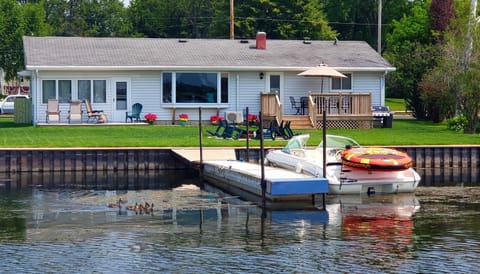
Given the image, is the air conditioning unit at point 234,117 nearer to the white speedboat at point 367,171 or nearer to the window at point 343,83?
the window at point 343,83

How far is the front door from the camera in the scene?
4334cm

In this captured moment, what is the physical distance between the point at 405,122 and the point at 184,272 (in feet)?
106

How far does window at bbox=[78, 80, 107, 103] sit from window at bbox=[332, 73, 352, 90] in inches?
422

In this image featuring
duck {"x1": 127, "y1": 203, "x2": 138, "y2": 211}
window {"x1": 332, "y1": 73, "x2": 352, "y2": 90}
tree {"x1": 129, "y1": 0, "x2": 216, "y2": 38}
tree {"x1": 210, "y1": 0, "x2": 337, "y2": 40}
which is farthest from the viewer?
tree {"x1": 129, "y1": 0, "x2": 216, "y2": 38}

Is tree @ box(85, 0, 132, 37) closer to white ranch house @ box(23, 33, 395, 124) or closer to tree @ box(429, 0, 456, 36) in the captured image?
tree @ box(429, 0, 456, 36)

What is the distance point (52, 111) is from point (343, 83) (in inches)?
534

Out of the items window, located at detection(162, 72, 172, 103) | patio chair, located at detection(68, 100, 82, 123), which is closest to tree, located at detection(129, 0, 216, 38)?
window, located at detection(162, 72, 172, 103)

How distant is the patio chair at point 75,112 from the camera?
139 feet

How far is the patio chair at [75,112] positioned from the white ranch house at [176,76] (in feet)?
1.40

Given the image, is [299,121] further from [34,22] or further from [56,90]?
[34,22]

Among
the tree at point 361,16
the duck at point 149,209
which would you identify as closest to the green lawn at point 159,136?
the duck at point 149,209

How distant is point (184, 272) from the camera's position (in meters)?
16.9

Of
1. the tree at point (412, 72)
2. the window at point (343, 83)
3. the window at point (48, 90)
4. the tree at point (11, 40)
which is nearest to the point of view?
the window at point (48, 90)

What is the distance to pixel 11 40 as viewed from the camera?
67.0 metres
